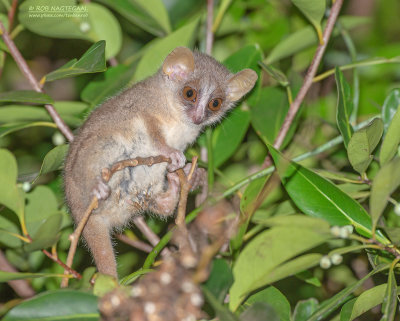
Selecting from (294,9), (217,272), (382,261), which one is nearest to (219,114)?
(294,9)

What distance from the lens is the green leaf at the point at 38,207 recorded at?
328 cm

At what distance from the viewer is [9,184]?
284cm

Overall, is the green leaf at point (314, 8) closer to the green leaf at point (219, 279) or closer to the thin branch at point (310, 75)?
the thin branch at point (310, 75)

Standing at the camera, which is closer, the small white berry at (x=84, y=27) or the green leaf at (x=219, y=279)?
the green leaf at (x=219, y=279)

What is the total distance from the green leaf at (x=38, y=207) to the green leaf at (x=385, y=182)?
1764 mm

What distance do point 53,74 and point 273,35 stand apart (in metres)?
1.87

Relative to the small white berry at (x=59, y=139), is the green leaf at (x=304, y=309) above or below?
below

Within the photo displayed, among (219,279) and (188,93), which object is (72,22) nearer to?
(188,93)

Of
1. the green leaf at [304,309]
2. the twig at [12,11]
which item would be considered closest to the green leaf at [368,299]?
the green leaf at [304,309]

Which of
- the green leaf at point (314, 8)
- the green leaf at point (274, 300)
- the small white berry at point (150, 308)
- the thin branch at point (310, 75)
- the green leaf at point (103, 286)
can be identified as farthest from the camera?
the thin branch at point (310, 75)

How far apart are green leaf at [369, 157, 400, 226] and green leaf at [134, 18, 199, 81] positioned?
177cm

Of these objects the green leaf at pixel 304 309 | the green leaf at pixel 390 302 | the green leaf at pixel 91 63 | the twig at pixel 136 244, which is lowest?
the green leaf at pixel 304 309

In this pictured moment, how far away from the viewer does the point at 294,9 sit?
4410 millimetres

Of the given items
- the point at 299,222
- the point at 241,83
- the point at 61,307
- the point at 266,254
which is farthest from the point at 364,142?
the point at 61,307
